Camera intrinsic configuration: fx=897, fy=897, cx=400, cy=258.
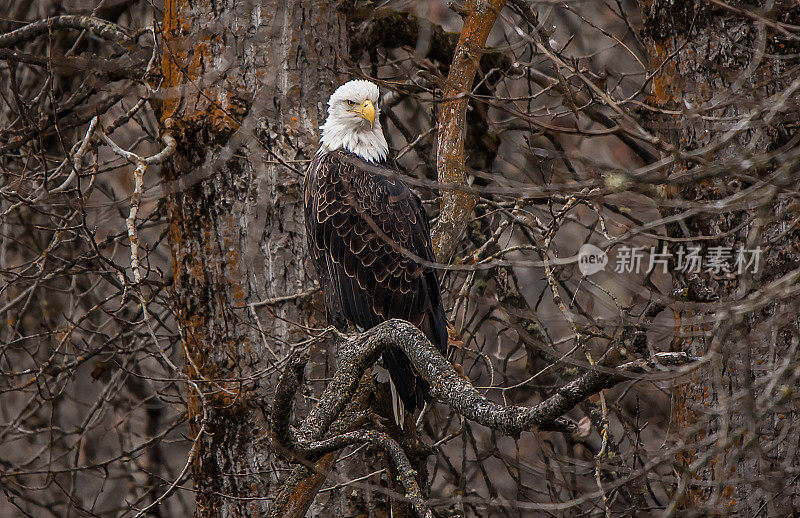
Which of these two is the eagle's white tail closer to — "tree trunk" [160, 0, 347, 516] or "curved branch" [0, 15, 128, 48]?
"tree trunk" [160, 0, 347, 516]

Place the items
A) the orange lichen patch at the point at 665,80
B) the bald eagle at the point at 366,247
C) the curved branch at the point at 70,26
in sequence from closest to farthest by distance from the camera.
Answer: the bald eagle at the point at 366,247 < the orange lichen patch at the point at 665,80 < the curved branch at the point at 70,26

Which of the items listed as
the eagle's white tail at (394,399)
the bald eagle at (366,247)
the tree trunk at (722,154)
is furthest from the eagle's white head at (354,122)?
the tree trunk at (722,154)

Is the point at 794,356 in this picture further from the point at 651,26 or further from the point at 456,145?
the point at 651,26

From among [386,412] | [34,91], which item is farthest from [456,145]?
[34,91]

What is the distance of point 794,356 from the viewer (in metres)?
2.16

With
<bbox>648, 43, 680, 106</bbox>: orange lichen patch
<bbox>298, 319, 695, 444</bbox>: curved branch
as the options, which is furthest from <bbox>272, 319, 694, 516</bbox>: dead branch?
<bbox>648, 43, 680, 106</bbox>: orange lichen patch

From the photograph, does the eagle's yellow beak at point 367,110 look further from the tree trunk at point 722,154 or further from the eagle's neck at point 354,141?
the tree trunk at point 722,154

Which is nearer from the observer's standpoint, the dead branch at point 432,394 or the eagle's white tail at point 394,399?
the dead branch at point 432,394

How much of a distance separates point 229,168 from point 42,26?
1.35m

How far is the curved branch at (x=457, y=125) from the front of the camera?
3498 millimetres

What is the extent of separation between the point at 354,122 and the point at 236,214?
2.29 ft

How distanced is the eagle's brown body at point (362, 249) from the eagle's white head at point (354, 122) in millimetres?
188

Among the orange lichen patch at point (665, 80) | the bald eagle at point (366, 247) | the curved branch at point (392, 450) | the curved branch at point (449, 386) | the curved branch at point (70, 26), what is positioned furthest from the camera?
the curved branch at point (70, 26)

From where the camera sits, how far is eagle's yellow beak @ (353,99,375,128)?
410 centimetres
